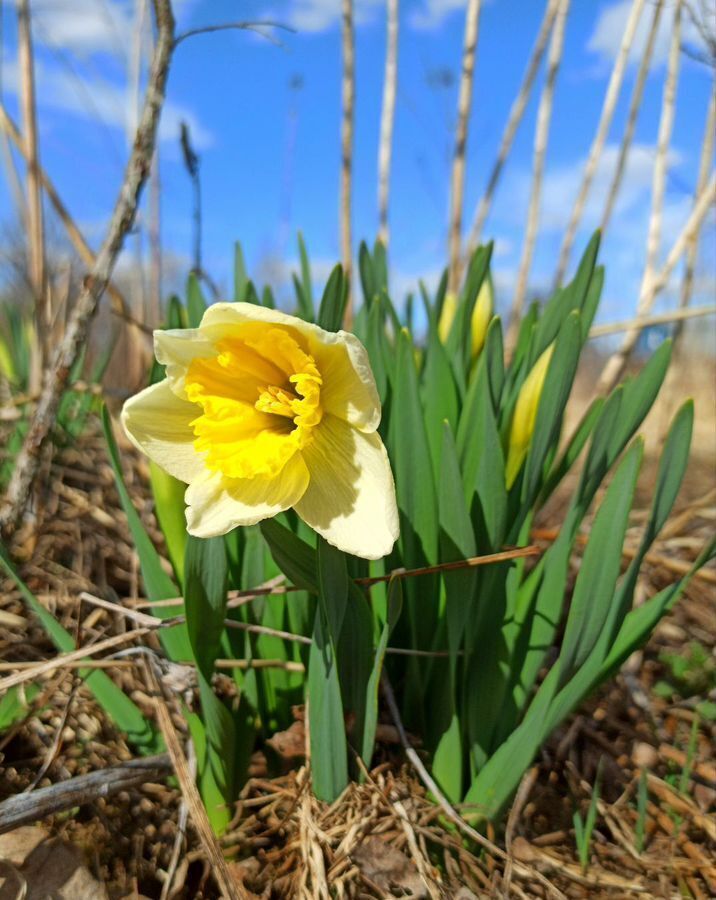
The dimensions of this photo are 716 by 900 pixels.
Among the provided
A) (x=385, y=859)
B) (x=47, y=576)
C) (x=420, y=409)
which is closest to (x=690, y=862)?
(x=385, y=859)

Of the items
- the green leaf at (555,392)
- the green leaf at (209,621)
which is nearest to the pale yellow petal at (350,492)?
the green leaf at (209,621)

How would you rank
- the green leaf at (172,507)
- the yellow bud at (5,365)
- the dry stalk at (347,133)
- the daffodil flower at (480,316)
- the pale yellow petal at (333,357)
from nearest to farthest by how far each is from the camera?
the pale yellow petal at (333,357) < the green leaf at (172,507) < the daffodil flower at (480,316) < the dry stalk at (347,133) < the yellow bud at (5,365)

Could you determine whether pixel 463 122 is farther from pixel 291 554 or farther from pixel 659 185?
pixel 291 554

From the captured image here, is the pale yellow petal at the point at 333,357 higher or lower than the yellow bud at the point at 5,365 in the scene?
lower

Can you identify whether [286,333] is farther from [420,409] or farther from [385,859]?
[385,859]

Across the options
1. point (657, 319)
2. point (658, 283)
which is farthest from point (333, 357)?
point (658, 283)

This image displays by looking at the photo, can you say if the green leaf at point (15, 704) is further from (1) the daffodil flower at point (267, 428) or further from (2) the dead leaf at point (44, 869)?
(1) the daffodil flower at point (267, 428)

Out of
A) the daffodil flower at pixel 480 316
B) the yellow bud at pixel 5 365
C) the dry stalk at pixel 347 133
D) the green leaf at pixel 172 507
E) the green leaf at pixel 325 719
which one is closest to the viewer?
the green leaf at pixel 325 719

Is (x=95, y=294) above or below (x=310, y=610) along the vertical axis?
above
